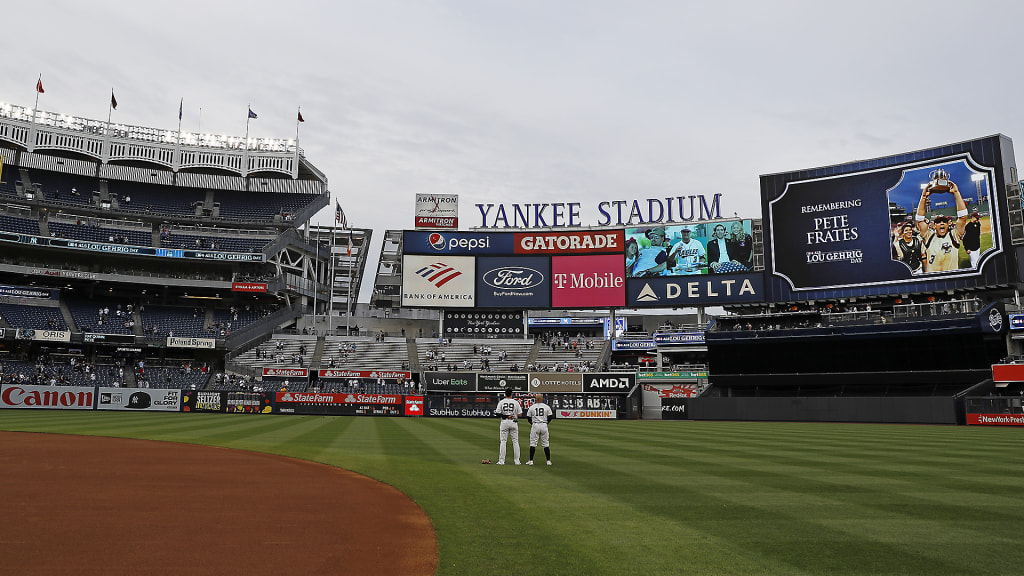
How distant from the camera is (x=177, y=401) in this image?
46.6 metres

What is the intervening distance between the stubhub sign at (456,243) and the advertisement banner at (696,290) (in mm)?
12991

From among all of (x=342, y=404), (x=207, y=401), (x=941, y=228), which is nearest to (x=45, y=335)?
(x=207, y=401)

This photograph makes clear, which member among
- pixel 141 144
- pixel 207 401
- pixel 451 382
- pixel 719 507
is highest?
pixel 141 144

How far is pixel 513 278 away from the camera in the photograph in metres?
66.4

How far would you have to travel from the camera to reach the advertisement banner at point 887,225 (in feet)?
162

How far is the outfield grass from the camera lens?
7277mm

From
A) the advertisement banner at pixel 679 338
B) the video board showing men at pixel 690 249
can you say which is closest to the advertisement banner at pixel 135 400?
the video board showing men at pixel 690 249

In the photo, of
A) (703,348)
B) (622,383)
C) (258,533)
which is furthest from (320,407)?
(258,533)

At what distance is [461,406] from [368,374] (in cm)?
1586

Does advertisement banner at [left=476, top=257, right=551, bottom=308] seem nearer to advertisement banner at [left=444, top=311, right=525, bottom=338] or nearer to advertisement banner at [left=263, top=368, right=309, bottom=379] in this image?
advertisement banner at [left=444, top=311, right=525, bottom=338]

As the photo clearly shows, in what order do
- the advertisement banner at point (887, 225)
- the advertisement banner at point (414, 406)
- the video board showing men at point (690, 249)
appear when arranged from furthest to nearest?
1. the video board showing men at point (690, 249)
2. the advertisement banner at point (887, 225)
3. the advertisement banner at point (414, 406)

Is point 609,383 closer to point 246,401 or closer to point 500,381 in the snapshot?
point 500,381

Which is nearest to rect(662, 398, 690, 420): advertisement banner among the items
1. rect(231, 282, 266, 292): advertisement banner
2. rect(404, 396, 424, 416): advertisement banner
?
rect(404, 396, 424, 416): advertisement banner

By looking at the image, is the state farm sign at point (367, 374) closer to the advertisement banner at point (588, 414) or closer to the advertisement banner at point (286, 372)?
the advertisement banner at point (286, 372)
